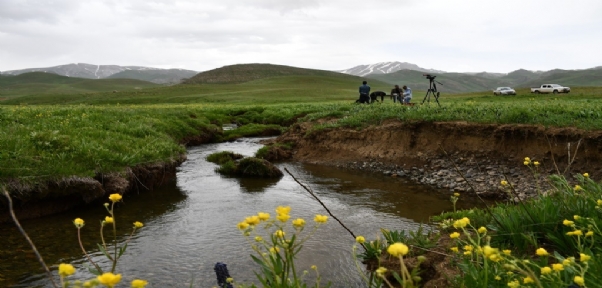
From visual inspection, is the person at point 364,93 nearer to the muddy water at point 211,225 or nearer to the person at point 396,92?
the person at point 396,92

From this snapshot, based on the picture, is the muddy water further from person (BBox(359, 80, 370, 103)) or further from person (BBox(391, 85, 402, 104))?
person (BBox(391, 85, 402, 104))

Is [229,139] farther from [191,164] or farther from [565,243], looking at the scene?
[565,243]

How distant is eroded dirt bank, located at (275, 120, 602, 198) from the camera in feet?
37.3

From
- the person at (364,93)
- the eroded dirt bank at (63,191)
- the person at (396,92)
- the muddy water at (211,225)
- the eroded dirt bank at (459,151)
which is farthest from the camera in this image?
the person at (396,92)

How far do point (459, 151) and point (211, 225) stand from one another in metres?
9.72

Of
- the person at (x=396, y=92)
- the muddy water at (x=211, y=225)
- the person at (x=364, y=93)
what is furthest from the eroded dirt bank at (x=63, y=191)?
the person at (x=396, y=92)

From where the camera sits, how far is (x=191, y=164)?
1585 cm

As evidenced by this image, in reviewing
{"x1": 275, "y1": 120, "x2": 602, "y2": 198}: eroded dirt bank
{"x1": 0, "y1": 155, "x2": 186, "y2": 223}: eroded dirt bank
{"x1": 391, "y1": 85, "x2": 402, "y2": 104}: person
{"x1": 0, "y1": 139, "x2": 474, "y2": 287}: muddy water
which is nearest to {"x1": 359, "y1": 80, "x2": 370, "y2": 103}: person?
{"x1": 391, "y1": 85, "x2": 402, "y2": 104}: person

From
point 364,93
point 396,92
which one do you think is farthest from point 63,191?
point 396,92

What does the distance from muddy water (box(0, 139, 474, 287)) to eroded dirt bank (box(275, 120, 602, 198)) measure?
143 centimetres

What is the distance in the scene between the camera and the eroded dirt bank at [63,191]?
830cm

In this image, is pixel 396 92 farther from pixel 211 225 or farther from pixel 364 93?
pixel 211 225

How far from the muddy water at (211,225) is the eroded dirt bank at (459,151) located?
4.68 feet

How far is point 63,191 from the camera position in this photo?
9078mm
